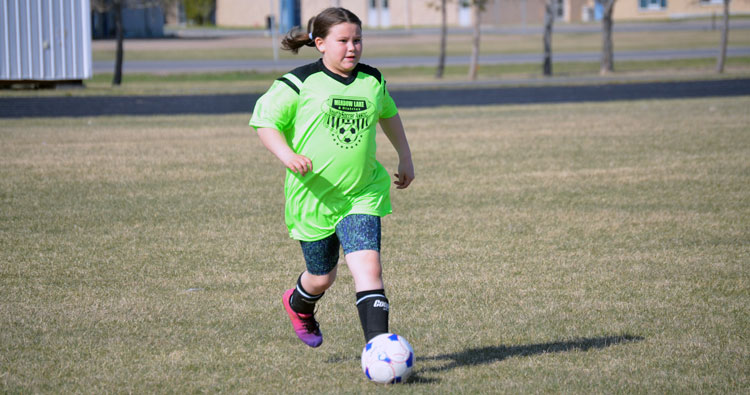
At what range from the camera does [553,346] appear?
16.9 feet

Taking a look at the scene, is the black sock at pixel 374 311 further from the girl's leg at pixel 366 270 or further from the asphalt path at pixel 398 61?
the asphalt path at pixel 398 61

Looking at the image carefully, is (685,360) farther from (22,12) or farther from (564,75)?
(564,75)

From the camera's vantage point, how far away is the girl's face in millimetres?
4441

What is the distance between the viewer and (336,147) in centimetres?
455

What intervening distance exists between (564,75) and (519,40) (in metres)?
30.0

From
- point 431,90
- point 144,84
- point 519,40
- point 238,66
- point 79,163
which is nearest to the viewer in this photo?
point 79,163

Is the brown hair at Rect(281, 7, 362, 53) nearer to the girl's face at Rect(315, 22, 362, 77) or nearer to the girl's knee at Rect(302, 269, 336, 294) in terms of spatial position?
the girl's face at Rect(315, 22, 362, 77)

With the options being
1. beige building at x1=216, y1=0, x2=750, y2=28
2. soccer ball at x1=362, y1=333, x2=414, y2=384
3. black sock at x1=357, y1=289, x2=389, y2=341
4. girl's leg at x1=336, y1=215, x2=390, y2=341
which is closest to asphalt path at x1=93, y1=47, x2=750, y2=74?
girl's leg at x1=336, y1=215, x2=390, y2=341

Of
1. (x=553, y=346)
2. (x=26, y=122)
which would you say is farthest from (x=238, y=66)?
(x=553, y=346)

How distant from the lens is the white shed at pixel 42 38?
24172mm

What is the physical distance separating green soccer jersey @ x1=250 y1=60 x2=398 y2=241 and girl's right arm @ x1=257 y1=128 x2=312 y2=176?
43 mm

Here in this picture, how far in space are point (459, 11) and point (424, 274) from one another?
281ft

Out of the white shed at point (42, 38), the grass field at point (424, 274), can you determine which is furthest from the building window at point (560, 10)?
the grass field at point (424, 274)

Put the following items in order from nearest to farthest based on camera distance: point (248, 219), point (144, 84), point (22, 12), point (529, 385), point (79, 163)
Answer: point (529, 385), point (248, 219), point (79, 163), point (22, 12), point (144, 84)
